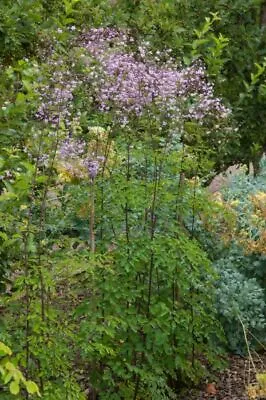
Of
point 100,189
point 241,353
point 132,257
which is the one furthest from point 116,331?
point 241,353

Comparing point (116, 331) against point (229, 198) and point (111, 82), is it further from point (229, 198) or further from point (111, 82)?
point (229, 198)

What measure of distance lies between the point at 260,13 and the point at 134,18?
130 centimetres

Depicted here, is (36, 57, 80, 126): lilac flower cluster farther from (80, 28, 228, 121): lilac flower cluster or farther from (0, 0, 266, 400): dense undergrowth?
(80, 28, 228, 121): lilac flower cluster

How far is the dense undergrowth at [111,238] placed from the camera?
3.35m

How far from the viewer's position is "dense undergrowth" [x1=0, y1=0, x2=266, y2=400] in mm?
3350

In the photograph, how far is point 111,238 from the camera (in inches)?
161

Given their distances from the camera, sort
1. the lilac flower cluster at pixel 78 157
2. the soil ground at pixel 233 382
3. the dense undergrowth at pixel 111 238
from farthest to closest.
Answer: the soil ground at pixel 233 382, the lilac flower cluster at pixel 78 157, the dense undergrowth at pixel 111 238

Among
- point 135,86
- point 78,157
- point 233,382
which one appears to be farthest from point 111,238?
point 233,382

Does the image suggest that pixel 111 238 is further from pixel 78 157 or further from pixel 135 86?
pixel 135 86

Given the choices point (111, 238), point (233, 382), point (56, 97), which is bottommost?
point (233, 382)

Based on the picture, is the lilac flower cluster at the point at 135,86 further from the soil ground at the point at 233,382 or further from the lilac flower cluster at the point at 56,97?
the soil ground at the point at 233,382

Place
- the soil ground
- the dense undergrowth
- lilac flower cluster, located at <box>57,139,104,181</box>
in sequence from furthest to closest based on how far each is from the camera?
the soil ground, lilac flower cluster, located at <box>57,139,104,181</box>, the dense undergrowth

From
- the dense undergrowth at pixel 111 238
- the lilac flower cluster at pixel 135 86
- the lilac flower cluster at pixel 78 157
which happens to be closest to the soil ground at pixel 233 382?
the dense undergrowth at pixel 111 238

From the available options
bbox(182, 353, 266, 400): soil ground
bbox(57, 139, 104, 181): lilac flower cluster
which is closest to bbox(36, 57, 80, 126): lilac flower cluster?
bbox(57, 139, 104, 181): lilac flower cluster
